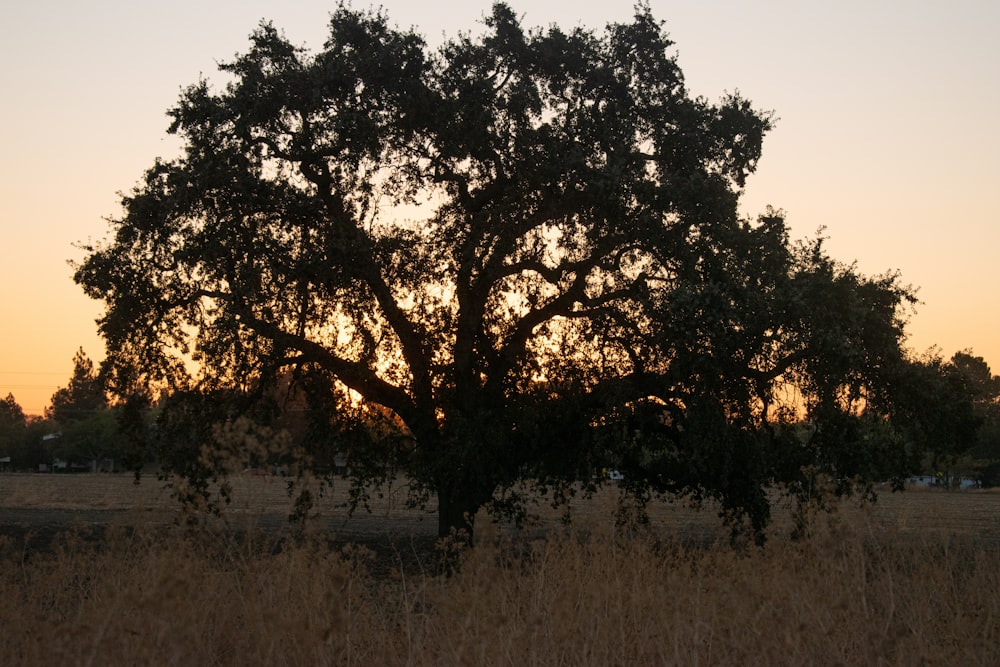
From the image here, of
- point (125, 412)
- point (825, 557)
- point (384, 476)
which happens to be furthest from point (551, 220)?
point (825, 557)

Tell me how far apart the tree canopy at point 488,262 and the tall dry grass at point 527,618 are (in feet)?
33.9

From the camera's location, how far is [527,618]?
22.8ft

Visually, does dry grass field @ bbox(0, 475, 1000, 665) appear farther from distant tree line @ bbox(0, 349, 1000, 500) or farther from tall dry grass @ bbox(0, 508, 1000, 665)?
distant tree line @ bbox(0, 349, 1000, 500)

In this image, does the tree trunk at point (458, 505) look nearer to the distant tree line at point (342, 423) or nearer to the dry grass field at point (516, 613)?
the distant tree line at point (342, 423)

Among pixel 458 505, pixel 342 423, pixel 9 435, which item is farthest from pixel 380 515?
pixel 9 435

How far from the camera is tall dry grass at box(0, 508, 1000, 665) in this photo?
591cm

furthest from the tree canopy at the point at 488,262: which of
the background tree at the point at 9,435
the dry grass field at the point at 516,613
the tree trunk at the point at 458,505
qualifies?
the background tree at the point at 9,435

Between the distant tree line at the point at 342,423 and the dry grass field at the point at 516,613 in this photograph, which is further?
the distant tree line at the point at 342,423

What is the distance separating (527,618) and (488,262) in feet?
43.5

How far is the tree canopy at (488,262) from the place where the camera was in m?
18.8

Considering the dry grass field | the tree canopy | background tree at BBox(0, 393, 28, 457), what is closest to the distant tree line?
the tree canopy

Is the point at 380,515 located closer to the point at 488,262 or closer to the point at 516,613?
the point at 488,262

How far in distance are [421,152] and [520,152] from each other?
2255 millimetres

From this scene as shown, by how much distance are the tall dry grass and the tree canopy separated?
10.3 meters
